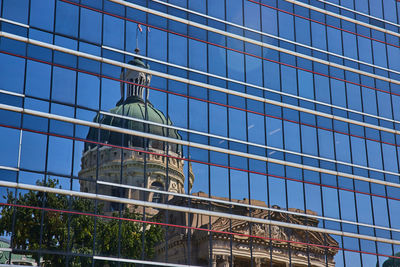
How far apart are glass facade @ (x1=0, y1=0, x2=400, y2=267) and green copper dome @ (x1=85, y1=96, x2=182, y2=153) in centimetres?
6

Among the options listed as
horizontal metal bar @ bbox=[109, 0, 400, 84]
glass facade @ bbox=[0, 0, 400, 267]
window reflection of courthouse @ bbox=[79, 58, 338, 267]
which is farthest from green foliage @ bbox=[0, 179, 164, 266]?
horizontal metal bar @ bbox=[109, 0, 400, 84]

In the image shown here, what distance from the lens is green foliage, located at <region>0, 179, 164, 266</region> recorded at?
88.4ft

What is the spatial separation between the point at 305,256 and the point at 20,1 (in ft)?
60.9

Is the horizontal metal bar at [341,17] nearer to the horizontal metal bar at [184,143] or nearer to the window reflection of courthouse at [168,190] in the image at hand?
the horizontal metal bar at [184,143]

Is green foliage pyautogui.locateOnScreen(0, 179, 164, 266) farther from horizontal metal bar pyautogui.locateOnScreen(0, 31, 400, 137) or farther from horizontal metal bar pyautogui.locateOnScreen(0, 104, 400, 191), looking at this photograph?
horizontal metal bar pyautogui.locateOnScreen(0, 31, 400, 137)

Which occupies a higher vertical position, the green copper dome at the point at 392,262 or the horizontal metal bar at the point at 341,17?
the horizontal metal bar at the point at 341,17

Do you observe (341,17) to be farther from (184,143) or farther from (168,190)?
(168,190)

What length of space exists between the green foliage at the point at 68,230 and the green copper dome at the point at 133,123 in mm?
2991

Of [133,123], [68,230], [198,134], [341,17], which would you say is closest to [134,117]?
[133,123]

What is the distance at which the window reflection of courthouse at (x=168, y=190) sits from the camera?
97.0ft

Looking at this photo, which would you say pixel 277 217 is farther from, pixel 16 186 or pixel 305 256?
pixel 16 186

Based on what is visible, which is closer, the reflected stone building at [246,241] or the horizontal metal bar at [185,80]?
the horizontal metal bar at [185,80]

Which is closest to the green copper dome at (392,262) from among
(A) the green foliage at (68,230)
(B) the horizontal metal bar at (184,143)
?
(B) the horizontal metal bar at (184,143)

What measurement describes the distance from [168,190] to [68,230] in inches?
211
